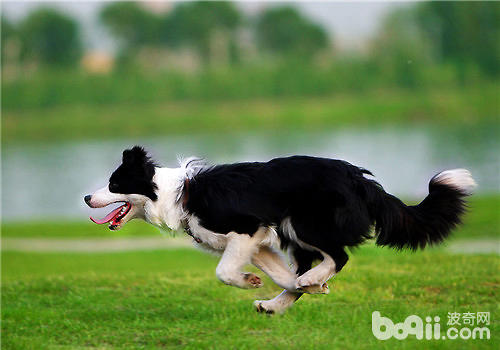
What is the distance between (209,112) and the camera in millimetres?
54094

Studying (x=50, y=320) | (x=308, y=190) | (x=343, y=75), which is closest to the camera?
(x=308, y=190)

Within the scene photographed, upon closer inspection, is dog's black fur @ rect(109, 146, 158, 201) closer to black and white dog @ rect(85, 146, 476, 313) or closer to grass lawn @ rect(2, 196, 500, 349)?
black and white dog @ rect(85, 146, 476, 313)

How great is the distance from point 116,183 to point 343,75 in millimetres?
56004

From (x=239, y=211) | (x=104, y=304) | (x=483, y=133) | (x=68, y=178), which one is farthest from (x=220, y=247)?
(x=483, y=133)

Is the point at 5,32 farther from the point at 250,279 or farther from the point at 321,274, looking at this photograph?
the point at 321,274

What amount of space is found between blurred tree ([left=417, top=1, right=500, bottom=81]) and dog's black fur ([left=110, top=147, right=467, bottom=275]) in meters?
56.8

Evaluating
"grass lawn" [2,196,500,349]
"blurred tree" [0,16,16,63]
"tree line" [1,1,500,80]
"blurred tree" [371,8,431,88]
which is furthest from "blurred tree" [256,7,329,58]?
"grass lawn" [2,196,500,349]

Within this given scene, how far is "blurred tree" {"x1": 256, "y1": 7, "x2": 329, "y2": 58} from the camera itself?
67438 millimetres

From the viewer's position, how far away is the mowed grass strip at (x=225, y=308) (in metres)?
5.95

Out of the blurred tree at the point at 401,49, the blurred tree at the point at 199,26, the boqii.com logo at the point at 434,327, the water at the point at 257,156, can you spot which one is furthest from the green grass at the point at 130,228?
the blurred tree at the point at 199,26

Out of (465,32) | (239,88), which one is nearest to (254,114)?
(239,88)

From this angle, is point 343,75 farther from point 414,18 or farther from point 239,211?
point 239,211

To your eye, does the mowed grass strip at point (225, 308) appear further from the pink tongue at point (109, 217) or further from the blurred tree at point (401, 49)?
the blurred tree at point (401, 49)

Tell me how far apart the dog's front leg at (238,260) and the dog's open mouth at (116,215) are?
892 millimetres
